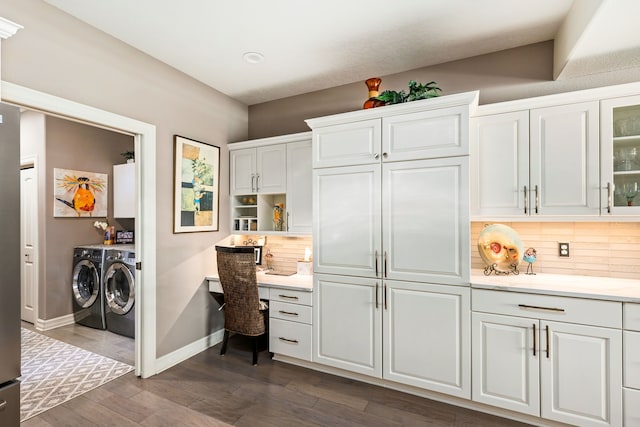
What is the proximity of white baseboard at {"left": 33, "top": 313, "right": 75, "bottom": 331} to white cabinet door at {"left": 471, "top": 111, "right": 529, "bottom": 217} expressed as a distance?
496 cm

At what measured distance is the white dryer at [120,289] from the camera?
11.9 feet

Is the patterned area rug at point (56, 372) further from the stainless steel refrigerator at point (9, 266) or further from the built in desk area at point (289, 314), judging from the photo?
the built in desk area at point (289, 314)

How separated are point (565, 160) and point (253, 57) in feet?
8.64

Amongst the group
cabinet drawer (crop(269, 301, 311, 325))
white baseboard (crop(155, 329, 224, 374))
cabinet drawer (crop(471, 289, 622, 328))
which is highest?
cabinet drawer (crop(471, 289, 622, 328))

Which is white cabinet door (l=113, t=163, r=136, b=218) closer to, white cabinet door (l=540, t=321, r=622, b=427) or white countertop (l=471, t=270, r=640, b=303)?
white countertop (l=471, t=270, r=640, b=303)

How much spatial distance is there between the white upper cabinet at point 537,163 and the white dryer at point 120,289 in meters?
3.63

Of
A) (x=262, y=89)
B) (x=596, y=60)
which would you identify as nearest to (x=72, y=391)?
(x=262, y=89)

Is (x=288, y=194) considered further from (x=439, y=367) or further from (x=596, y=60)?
(x=596, y=60)

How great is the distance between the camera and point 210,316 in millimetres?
3510

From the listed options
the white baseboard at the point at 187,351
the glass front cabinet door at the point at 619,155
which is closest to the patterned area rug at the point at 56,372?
the white baseboard at the point at 187,351

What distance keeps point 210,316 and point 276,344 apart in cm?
92

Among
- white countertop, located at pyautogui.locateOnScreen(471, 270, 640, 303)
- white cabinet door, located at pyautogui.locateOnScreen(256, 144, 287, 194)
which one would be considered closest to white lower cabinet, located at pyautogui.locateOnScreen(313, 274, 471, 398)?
white countertop, located at pyautogui.locateOnScreen(471, 270, 640, 303)

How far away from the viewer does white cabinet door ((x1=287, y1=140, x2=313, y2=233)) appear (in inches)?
129

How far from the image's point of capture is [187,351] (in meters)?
3.18
